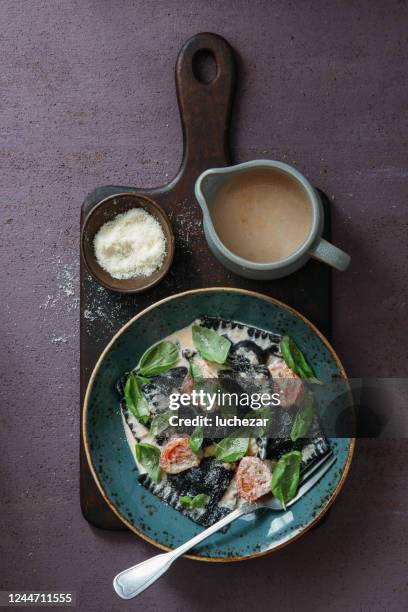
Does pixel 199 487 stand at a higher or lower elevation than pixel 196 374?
lower

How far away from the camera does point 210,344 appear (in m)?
0.97

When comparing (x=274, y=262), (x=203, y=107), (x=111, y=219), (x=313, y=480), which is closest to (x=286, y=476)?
(x=313, y=480)

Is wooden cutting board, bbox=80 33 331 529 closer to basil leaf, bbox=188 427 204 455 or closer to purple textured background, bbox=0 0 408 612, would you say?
purple textured background, bbox=0 0 408 612

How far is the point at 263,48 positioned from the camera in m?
1.05

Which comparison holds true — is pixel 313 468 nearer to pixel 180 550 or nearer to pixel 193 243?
pixel 180 550

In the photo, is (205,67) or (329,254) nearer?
(329,254)

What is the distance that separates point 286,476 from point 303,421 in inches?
3.2

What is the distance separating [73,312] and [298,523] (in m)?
0.46

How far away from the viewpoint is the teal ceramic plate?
96cm

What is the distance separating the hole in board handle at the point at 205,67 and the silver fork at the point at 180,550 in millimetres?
578

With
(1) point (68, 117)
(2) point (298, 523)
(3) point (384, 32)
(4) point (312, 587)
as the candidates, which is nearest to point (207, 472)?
(2) point (298, 523)

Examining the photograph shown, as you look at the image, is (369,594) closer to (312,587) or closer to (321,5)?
(312,587)

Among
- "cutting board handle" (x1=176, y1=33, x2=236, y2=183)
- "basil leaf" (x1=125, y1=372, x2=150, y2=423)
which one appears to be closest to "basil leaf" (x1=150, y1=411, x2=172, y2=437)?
"basil leaf" (x1=125, y1=372, x2=150, y2=423)

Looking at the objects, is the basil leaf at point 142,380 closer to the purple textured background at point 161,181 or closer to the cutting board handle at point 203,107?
the purple textured background at point 161,181
